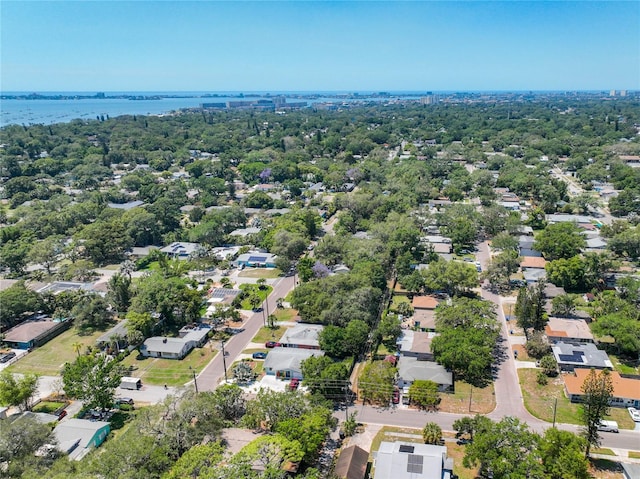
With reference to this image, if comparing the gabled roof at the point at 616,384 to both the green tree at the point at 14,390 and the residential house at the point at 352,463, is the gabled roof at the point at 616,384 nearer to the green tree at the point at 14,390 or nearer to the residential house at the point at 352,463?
the residential house at the point at 352,463

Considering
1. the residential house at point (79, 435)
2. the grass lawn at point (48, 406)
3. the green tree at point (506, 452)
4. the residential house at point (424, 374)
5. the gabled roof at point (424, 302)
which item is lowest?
the grass lawn at point (48, 406)

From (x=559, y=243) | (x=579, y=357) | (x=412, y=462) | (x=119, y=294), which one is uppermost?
(x=559, y=243)

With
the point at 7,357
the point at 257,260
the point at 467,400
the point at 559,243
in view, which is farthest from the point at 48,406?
the point at 559,243

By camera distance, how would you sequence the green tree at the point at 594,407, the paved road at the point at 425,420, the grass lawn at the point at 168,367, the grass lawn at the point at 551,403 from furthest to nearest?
the grass lawn at the point at 168,367 < the grass lawn at the point at 551,403 < the paved road at the point at 425,420 < the green tree at the point at 594,407

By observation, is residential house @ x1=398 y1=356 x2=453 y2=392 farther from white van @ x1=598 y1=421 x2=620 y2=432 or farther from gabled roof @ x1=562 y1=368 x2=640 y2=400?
white van @ x1=598 y1=421 x2=620 y2=432

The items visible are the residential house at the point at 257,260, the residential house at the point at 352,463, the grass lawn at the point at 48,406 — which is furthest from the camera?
the residential house at the point at 257,260

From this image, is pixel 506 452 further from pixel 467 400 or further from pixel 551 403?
pixel 551 403

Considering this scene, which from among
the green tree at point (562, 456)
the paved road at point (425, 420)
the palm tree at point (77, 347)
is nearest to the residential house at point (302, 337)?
the paved road at point (425, 420)
